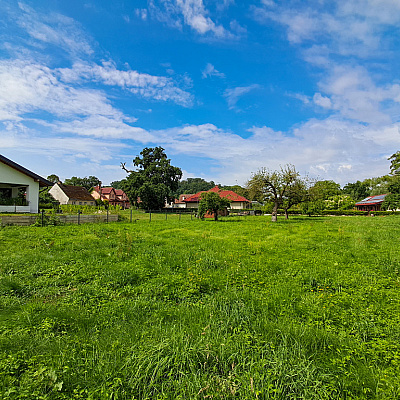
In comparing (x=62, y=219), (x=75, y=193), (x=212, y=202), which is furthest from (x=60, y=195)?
(x=62, y=219)

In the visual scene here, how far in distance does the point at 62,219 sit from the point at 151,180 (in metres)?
33.6

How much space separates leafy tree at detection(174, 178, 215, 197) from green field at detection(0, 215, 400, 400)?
110 m

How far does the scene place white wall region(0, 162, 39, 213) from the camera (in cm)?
2238

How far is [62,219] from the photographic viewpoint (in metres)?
18.1

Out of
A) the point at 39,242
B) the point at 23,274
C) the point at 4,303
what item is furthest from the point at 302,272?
the point at 39,242

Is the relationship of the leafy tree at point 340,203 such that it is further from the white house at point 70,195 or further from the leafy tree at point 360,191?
the white house at point 70,195

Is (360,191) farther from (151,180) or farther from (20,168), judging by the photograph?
(20,168)

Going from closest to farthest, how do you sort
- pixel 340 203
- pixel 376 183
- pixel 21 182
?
pixel 21 182 → pixel 340 203 → pixel 376 183

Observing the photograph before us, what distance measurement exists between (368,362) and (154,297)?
3593 mm

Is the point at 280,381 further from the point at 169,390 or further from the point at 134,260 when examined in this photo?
the point at 134,260

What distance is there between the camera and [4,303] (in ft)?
15.3

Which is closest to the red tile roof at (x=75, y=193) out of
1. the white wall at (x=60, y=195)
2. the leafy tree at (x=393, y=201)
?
the white wall at (x=60, y=195)

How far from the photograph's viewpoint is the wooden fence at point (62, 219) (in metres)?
15.5

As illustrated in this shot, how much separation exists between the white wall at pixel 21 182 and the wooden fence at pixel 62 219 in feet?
21.4
